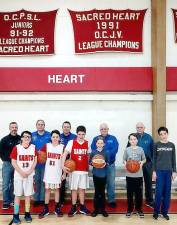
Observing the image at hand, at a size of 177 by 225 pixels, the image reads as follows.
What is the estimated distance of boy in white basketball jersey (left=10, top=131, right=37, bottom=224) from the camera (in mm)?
5727

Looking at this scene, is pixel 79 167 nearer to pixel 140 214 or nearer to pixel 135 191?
pixel 135 191

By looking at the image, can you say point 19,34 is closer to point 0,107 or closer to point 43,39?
point 43,39

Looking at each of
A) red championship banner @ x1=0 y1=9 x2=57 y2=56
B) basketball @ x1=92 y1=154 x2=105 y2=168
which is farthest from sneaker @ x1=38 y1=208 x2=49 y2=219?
red championship banner @ x1=0 y1=9 x2=57 y2=56

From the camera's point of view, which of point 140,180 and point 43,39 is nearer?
point 140,180

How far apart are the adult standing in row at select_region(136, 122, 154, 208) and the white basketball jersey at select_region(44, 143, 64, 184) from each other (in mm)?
1564

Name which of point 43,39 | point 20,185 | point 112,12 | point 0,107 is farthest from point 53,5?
point 20,185

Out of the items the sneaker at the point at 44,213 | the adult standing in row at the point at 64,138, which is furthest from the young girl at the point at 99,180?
the adult standing in row at the point at 64,138

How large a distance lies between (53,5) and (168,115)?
343 cm

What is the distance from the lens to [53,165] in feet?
19.7

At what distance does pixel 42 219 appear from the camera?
5.86m

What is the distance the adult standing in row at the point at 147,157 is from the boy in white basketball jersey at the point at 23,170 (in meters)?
2.04

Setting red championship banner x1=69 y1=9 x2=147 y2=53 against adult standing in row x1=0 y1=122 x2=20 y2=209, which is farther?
red championship banner x1=69 y1=9 x2=147 y2=53

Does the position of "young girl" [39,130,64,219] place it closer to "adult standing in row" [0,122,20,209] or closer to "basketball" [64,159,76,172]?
"basketball" [64,159,76,172]

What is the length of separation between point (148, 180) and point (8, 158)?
102 inches
